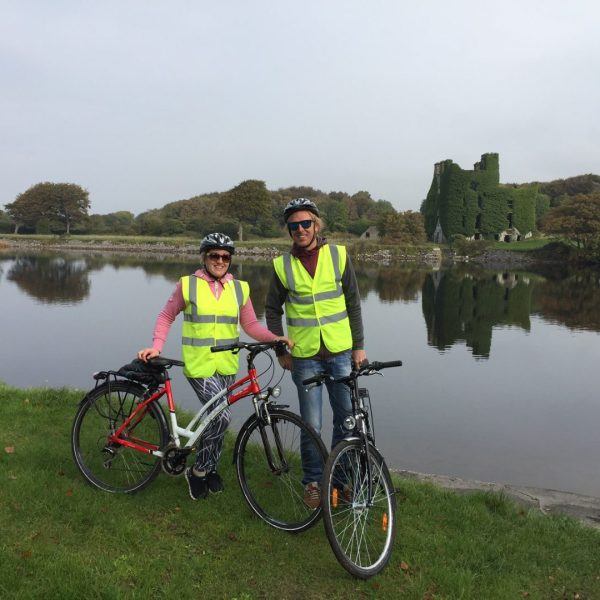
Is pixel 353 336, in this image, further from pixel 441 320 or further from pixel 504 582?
pixel 441 320

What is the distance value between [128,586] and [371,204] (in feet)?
372

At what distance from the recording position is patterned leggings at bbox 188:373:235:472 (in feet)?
13.9

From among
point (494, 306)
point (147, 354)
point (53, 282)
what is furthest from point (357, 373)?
point (53, 282)

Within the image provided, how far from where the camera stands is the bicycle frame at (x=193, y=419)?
4016 millimetres

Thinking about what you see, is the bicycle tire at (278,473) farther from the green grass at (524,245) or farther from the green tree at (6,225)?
the green tree at (6,225)

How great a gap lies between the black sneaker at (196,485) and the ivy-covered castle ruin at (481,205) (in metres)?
74.3

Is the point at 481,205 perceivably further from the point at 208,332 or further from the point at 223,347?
the point at 223,347

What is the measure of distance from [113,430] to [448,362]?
11.9 metres

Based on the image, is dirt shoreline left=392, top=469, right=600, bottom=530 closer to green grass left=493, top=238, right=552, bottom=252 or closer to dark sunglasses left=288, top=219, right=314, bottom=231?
dark sunglasses left=288, top=219, right=314, bottom=231

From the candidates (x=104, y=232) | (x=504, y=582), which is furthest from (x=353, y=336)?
(x=104, y=232)

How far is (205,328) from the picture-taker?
4266 mm

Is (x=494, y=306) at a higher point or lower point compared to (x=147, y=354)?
lower

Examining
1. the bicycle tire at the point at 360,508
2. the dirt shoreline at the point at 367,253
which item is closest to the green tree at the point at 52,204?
the dirt shoreline at the point at 367,253

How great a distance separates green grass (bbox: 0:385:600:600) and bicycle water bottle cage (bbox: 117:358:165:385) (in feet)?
3.08
